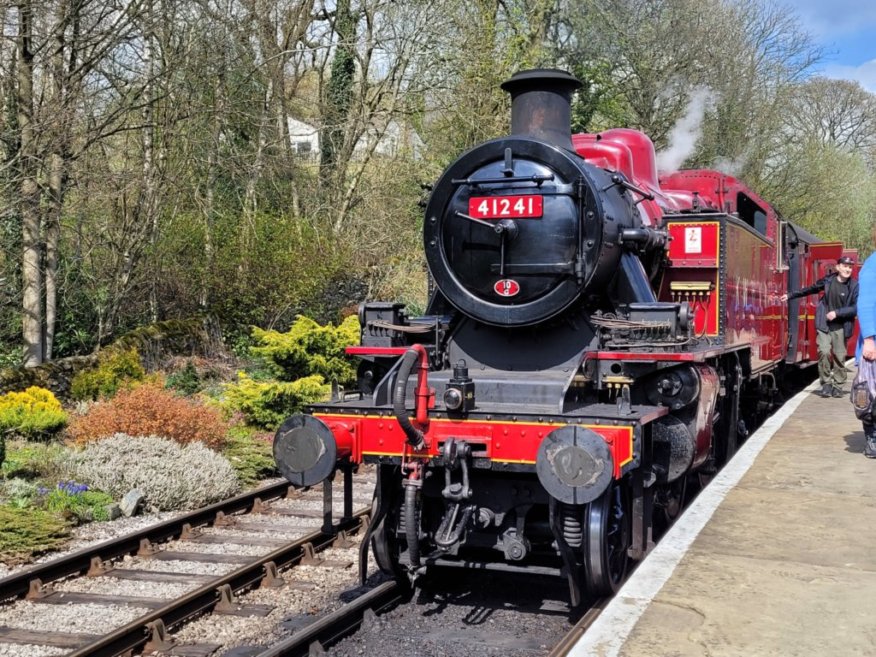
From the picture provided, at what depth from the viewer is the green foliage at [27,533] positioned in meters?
6.17

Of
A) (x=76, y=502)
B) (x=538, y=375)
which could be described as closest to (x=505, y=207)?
(x=538, y=375)

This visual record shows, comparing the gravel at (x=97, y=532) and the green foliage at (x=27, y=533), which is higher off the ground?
the green foliage at (x=27, y=533)

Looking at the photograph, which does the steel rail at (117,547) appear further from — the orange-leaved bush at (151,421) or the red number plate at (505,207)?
the red number plate at (505,207)

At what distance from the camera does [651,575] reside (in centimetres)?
431

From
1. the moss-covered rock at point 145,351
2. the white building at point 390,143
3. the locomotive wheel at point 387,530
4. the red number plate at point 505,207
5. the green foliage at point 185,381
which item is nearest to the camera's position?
the locomotive wheel at point 387,530

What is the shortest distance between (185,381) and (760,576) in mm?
10484

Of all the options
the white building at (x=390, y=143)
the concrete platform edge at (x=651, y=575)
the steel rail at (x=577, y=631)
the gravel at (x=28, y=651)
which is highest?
the white building at (x=390, y=143)

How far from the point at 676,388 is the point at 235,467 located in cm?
508

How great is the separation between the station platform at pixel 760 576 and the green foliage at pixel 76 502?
181 inches

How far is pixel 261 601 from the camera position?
17.7ft

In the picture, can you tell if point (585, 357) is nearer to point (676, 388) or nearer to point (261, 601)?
point (676, 388)

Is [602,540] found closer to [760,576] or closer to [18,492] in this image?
[760,576]

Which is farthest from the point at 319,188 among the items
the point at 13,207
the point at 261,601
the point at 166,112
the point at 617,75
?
the point at 261,601

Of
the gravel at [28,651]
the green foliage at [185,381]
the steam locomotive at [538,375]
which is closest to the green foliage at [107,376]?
the green foliage at [185,381]
